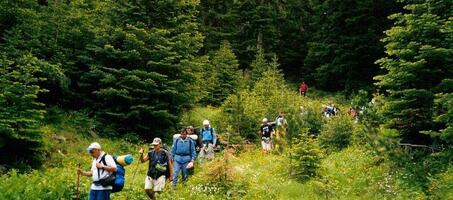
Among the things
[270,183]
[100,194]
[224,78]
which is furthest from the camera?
[224,78]

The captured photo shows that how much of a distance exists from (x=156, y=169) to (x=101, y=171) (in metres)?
2.84

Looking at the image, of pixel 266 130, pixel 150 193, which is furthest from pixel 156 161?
pixel 266 130

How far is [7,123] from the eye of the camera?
1753 centimetres

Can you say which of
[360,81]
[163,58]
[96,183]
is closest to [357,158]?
[96,183]

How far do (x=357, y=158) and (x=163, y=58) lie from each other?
1231 cm

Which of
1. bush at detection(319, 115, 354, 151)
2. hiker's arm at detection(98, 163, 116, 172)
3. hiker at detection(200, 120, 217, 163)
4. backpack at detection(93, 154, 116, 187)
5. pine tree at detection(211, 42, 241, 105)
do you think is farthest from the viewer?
pine tree at detection(211, 42, 241, 105)

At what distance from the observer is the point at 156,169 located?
1340 cm

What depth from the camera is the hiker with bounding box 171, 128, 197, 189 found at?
15.0 metres

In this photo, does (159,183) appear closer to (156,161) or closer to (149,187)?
(149,187)

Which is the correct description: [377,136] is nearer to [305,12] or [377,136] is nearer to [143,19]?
[143,19]

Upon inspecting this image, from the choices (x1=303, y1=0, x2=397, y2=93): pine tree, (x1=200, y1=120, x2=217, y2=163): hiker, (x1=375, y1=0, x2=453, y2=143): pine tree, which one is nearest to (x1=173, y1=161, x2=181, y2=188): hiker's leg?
(x1=200, y1=120, x2=217, y2=163): hiker

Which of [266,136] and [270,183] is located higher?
[266,136]

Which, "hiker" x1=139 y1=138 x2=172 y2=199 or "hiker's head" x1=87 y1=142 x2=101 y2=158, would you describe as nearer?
"hiker's head" x1=87 y1=142 x2=101 y2=158

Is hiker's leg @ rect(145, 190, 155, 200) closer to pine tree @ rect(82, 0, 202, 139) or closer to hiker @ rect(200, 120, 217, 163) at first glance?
hiker @ rect(200, 120, 217, 163)
